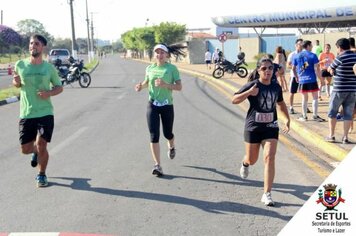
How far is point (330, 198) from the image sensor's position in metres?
4.36

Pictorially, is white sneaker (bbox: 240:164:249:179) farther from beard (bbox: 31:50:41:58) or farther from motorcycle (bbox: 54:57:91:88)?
motorcycle (bbox: 54:57:91:88)

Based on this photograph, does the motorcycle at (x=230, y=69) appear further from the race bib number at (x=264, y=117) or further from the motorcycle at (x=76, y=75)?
the race bib number at (x=264, y=117)

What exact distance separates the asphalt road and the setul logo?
16.4 inches

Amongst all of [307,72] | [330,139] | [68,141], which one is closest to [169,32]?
[307,72]

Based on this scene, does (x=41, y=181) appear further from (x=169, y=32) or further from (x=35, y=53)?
(x=169, y=32)

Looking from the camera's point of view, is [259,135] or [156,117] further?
[156,117]

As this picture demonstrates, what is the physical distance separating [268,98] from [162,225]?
6.26 ft

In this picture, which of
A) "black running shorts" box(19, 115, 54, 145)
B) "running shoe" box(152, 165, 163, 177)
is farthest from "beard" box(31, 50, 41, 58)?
"running shoe" box(152, 165, 163, 177)

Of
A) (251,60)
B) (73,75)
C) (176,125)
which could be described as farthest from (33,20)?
(176,125)

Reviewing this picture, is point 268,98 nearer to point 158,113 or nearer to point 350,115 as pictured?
point 158,113

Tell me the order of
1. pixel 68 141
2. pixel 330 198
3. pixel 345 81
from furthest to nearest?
1. pixel 68 141
2. pixel 345 81
3. pixel 330 198

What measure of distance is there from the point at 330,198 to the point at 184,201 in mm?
1691

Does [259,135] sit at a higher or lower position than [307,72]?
lower

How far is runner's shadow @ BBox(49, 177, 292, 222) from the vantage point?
→ 4.93 m
